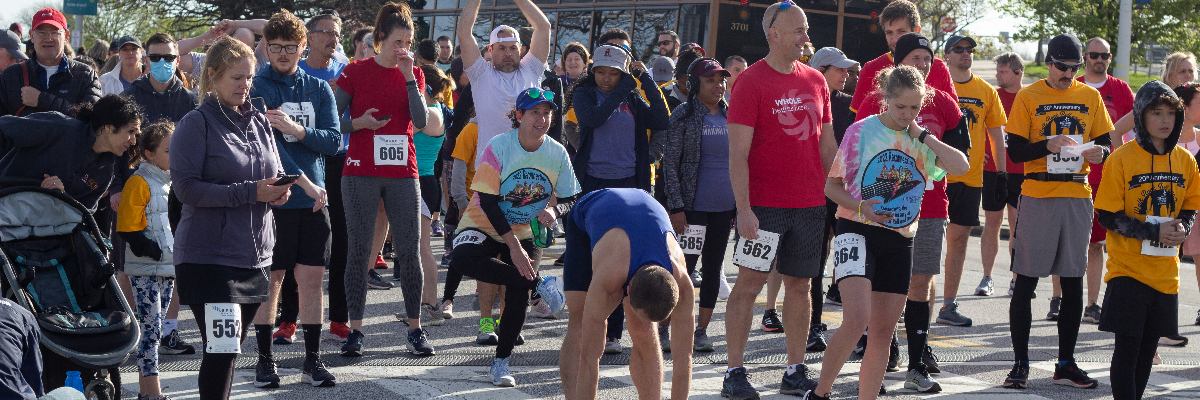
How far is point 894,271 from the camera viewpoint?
650 centimetres

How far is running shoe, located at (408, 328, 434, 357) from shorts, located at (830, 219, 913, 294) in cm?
254

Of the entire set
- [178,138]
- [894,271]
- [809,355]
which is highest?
[178,138]

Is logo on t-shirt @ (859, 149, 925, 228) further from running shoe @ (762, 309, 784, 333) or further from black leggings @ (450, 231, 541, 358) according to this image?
running shoe @ (762, 309, 784, 333)

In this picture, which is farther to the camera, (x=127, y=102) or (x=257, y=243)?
(x=127, y=102)

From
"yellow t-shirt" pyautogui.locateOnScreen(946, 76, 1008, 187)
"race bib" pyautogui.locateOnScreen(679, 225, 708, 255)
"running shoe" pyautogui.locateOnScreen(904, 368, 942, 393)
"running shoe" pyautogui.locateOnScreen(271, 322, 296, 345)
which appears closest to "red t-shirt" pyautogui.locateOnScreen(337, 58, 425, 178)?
"running shoe" pyautogui.locateOnScreen(271, 322, 296, 345)

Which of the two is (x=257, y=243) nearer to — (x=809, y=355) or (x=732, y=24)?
(x=809, y=355)

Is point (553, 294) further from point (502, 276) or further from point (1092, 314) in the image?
point (1092, 314)

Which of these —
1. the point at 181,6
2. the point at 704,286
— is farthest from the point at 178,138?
the point at 181,6

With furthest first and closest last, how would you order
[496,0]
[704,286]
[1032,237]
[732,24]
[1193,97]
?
[496,0] → [732,24] → [1193,97] → [704,286] → [1032,237]

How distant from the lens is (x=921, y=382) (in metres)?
7.34

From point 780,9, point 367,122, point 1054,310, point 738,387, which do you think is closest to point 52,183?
point 367,122

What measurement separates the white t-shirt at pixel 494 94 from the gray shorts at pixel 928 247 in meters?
2.90

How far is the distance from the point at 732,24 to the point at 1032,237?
10.1 meters

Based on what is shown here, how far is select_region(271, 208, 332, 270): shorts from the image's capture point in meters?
7.23
